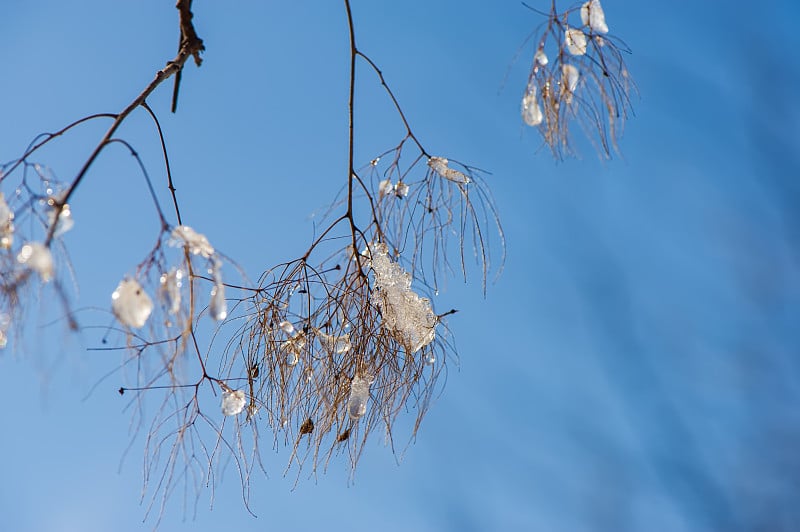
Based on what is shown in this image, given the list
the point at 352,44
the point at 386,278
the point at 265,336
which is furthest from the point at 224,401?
the point at 352,44

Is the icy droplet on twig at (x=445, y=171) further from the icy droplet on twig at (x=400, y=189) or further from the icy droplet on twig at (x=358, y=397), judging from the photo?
the icy droplet on twig at (x=358, y=397)

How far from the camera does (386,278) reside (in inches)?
36.6

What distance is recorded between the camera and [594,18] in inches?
37.4

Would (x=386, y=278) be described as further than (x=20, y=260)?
Yes

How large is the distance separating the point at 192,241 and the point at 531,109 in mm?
454

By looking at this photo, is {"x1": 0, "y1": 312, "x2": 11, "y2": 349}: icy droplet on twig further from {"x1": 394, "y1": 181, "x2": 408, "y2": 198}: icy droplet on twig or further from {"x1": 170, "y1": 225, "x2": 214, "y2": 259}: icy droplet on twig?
{"x1": 394, "y1": 181, "x2": 408, "y2": 198}: icy droplet on twig

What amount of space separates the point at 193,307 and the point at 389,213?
317 mm

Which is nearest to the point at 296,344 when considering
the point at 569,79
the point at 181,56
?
the point at 181,56

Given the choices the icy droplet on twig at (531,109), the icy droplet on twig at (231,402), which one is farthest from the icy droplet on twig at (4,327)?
the icy droplet on twig at (531,109)

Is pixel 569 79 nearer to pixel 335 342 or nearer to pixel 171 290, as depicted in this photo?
pixel 335 342

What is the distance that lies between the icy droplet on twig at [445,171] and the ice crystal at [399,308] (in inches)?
4.7

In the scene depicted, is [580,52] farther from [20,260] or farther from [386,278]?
[20,260]

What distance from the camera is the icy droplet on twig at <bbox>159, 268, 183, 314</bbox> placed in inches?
27.1

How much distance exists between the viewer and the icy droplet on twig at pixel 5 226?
69cm
